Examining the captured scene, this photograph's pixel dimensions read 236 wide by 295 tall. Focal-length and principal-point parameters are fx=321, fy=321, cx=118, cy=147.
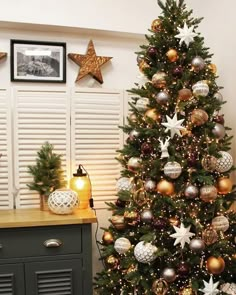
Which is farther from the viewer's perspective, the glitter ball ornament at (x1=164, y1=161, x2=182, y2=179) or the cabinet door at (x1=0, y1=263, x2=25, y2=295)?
the cabinet door at (x1=0, y1=263, x2=25, y2=295)

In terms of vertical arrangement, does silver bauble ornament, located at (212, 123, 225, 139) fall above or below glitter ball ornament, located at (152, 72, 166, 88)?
below

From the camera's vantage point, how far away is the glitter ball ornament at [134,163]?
1.90 metres

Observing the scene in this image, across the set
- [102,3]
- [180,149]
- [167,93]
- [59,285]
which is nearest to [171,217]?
[180,149]

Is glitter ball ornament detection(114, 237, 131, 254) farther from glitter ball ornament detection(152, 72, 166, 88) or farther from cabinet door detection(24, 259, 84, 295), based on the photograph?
glitter ball ornament detection(152, 72, 166, 88)

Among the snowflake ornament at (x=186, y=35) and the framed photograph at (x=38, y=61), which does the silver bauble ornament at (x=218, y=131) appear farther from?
the framed photograph at (x=38, y=61)

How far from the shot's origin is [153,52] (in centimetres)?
189

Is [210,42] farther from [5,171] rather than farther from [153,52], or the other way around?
[5,171]

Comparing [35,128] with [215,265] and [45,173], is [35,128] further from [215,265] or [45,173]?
[215,265]

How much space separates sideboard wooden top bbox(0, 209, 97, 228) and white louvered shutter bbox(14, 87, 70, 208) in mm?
205

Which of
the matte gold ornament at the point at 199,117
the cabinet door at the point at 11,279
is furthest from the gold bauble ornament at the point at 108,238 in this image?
the matte gold ornament at the point at 199,117

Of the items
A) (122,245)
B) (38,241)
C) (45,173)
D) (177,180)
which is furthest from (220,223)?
(45,173)

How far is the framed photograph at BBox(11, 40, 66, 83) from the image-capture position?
7.74ft

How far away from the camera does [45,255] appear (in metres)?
1.98

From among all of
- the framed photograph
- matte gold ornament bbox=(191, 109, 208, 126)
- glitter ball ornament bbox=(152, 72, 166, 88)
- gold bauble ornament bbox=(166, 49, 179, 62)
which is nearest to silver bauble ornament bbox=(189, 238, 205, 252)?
matte gold ornament bbox=(191, 109, 208, 126)
